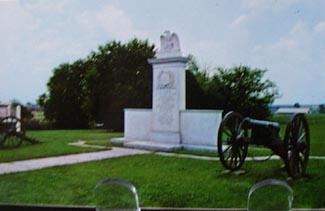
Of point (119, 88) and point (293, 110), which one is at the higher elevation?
point (119, 88)

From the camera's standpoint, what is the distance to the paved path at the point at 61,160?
2180mm

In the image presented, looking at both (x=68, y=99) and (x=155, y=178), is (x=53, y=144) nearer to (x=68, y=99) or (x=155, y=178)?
(x=68, y=99)

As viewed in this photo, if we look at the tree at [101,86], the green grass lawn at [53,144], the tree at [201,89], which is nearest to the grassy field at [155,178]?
the green grass lawn at [53,144]

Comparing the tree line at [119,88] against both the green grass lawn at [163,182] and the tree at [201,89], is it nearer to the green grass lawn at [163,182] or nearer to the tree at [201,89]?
the tree at [201,89]

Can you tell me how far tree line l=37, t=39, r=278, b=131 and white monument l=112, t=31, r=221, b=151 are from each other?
0.05 meters

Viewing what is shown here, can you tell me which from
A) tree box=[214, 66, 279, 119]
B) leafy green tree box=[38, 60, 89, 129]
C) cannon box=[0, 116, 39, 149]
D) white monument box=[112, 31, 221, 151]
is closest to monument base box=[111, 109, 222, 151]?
white monument box=[112, 31, 221, 151]

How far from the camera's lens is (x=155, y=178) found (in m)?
2.10

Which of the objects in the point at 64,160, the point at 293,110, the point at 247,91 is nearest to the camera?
the point at 247,91

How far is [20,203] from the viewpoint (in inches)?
83.2

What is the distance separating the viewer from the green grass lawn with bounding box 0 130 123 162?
7.17ft

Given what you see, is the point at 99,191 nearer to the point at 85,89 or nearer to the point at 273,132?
the point at 85,89

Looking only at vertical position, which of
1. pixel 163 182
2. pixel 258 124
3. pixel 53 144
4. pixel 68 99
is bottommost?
pixel 163 182

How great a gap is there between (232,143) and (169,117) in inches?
16.0

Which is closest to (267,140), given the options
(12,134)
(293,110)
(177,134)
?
Result: (293,110)
